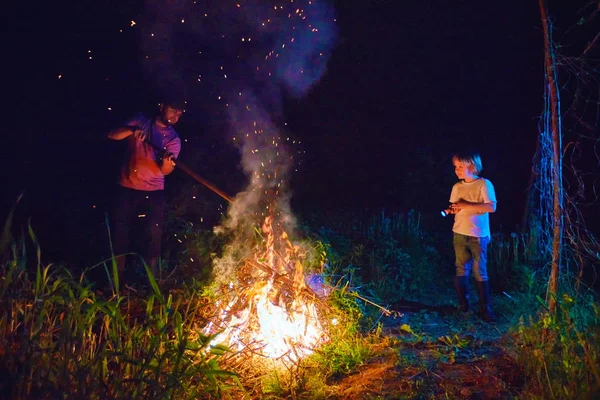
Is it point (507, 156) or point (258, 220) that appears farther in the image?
point (507, 156)

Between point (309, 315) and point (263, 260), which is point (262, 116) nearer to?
point (263, 260)

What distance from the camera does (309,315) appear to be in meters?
4.44

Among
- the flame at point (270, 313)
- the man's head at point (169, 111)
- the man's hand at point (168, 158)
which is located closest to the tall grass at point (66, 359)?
the flame at point (270, 313)

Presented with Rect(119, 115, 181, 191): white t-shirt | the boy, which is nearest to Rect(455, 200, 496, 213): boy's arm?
the boy

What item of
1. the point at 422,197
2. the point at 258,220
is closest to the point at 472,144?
the point at 422,197

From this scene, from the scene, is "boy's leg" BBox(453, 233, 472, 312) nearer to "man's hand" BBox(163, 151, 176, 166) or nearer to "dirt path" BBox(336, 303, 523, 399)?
"dirt path" BBox(336, 303, 523, 399)

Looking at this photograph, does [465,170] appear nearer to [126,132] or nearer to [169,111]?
[169,111]

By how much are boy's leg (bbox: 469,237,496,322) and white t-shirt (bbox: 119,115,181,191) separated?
3.30 meters

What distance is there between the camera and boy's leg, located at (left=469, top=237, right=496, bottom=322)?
18.3 ft

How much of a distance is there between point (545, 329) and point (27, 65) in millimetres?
7181

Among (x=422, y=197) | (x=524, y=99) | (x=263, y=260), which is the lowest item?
(x=422, y=197)

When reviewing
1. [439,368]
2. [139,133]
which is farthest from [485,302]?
[139,133]

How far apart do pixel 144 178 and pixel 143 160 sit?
178 millimetres

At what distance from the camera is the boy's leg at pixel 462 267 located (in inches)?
226
